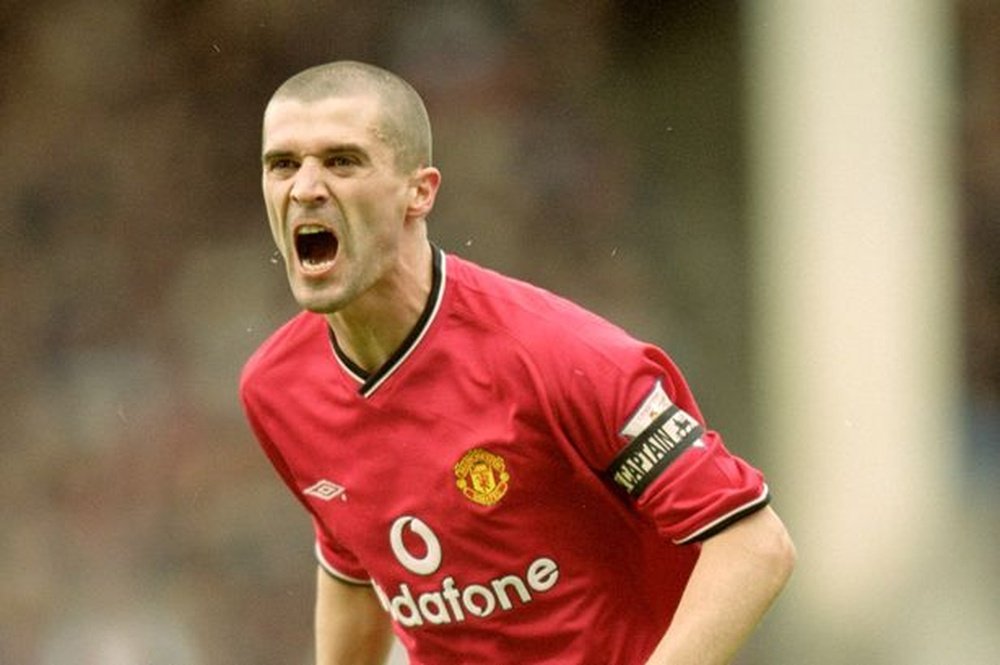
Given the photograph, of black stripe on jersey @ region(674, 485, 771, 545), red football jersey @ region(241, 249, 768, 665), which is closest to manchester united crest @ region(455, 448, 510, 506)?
red football jersey @ region(241, 249, 768, 665)

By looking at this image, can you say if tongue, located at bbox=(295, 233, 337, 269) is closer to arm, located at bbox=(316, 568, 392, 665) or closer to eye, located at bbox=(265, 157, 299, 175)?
eye, located at bbox=(265, 157, 299, 175)

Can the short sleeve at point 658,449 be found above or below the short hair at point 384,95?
below

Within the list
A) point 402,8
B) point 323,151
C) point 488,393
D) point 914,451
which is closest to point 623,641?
point 488,393

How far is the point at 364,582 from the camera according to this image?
4289 millimetres

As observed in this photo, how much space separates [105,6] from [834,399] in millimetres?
3339

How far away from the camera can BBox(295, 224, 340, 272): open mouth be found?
12.4ft

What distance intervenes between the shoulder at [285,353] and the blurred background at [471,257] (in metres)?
2.84

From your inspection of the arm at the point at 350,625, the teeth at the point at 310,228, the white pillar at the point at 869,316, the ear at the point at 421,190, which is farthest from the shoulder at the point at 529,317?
the white pillar at the point at 869,316

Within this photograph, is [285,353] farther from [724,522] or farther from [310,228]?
[724,522]

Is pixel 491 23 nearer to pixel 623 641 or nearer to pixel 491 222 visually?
pixel 491 222

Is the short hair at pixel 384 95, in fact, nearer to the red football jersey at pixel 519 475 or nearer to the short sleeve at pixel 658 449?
the red football jersey at pixel 519 475

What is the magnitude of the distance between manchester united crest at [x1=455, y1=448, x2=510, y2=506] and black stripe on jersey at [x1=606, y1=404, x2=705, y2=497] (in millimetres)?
215

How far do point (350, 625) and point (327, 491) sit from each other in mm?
434

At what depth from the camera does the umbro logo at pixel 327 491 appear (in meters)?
3.98
